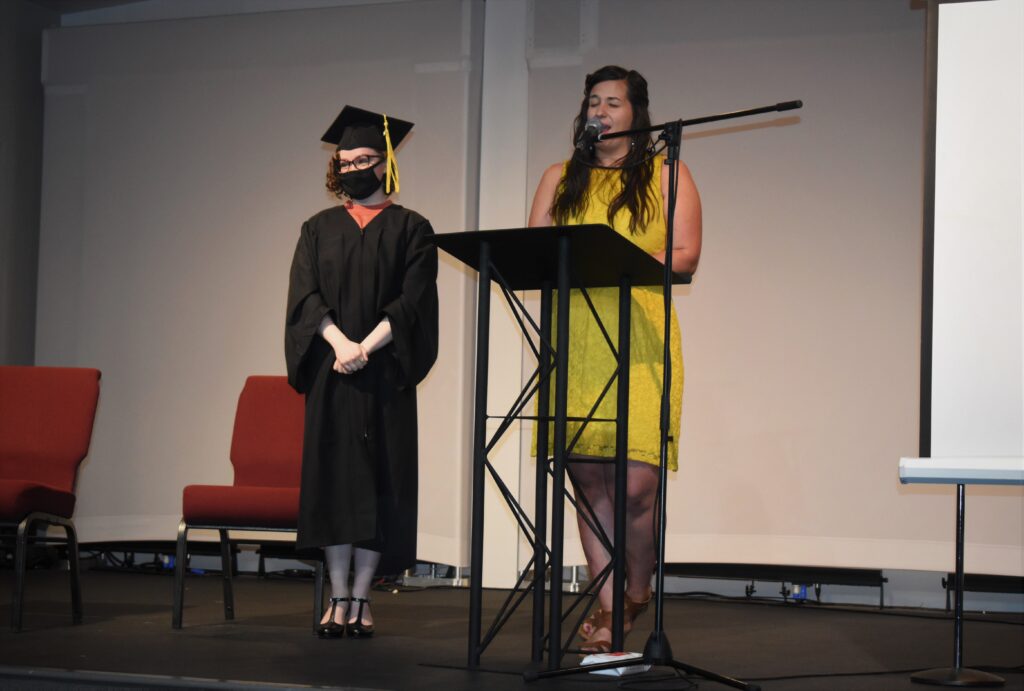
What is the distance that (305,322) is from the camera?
11.9 ft

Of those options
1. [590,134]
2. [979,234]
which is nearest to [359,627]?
[590,134]

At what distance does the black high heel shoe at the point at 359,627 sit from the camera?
11.7 feet

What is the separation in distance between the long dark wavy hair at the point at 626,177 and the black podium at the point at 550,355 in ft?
1.07

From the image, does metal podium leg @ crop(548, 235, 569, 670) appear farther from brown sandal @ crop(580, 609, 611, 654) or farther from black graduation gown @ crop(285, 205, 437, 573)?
black graduation gown @ crop(285, 205, 437, 573)

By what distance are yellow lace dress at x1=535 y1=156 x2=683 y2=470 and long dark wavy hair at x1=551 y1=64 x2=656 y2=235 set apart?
0.07 ft

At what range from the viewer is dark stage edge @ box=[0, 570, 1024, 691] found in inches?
106

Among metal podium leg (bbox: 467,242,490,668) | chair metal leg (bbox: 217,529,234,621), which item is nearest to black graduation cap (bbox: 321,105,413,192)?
metal podium leg (bbox: 467,242,490,668)

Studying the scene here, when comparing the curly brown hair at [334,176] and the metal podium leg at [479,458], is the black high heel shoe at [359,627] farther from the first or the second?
the curly brown hair at [334,176]

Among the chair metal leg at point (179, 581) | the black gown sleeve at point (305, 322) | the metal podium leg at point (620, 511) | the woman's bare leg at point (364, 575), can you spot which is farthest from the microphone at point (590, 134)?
Answer: the chair metal leg at point (179, 581)

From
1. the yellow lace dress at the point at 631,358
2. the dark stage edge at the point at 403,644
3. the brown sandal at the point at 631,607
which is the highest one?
the yellow lace dress at the point at 631,358

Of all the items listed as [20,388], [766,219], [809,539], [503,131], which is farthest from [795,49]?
[20,388]

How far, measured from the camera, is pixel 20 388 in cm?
421

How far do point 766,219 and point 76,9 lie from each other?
13.0 ft

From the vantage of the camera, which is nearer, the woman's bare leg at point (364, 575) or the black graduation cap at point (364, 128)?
the woman's bare leg at point (364, 575)
